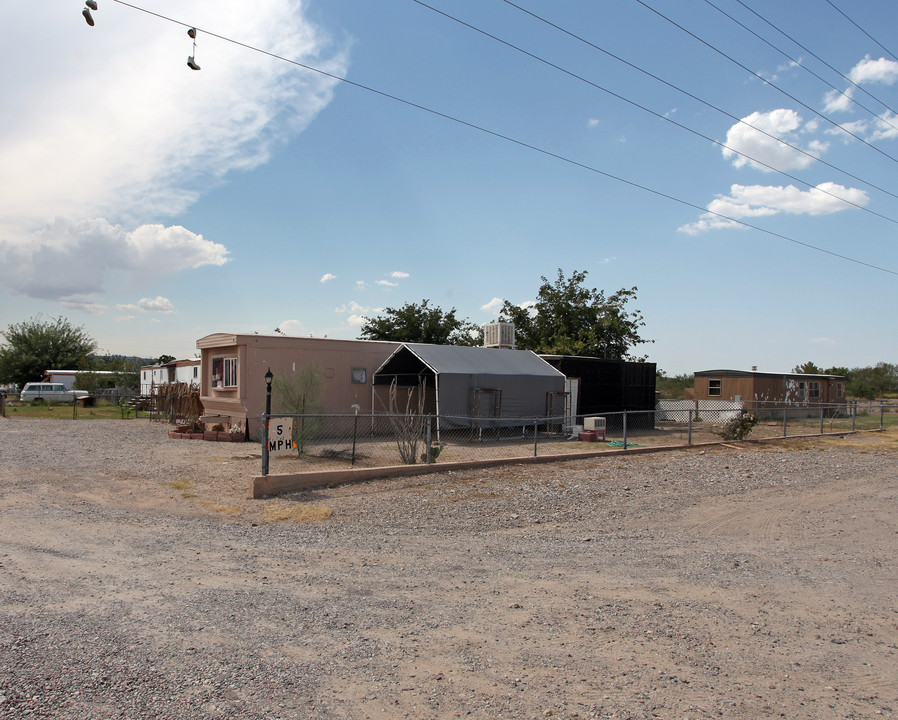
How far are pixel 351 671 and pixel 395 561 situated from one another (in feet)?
8.87

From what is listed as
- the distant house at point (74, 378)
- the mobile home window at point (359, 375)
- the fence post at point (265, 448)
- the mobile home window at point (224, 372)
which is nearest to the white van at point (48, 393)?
the distant house at point (74, 378)

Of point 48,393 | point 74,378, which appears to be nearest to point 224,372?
point 48,393

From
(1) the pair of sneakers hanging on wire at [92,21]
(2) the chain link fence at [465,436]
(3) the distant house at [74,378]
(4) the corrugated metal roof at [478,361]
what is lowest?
(2) the chain link fence at [465,436]

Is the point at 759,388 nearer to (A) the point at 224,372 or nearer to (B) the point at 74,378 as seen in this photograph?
(A) the point at 224,372

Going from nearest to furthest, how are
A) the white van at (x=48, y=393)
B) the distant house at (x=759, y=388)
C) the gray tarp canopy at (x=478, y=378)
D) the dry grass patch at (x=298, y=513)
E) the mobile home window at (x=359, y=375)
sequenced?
the dry grass patch at (x=298, y=513) → the gray tarp canopy at (x=478, y=378) → the mobile home window at (x=359, y=375) → the distant house at (x=759, y=388) → the white van at (x=48, y=393)

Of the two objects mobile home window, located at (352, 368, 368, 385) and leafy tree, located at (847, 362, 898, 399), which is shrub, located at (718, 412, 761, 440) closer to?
mobile home window, located at (352, 368, 368, 385)

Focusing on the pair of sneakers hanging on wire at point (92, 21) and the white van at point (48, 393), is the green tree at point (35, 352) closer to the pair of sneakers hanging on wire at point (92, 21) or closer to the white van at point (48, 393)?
the white van at point (48, 393)

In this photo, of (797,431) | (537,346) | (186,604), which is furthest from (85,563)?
(537,346)

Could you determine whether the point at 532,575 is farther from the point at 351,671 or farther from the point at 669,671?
the point at 351,671

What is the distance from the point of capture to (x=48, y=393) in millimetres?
38781

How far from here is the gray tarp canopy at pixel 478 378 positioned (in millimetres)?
19047

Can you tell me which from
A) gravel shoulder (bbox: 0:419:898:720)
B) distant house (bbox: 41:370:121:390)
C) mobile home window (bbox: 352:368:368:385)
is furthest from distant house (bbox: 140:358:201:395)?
gravel shoulder (bbox: 0:419:898:720)

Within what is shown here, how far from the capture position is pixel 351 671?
398 centimetres

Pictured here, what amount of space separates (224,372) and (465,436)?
7928mm
